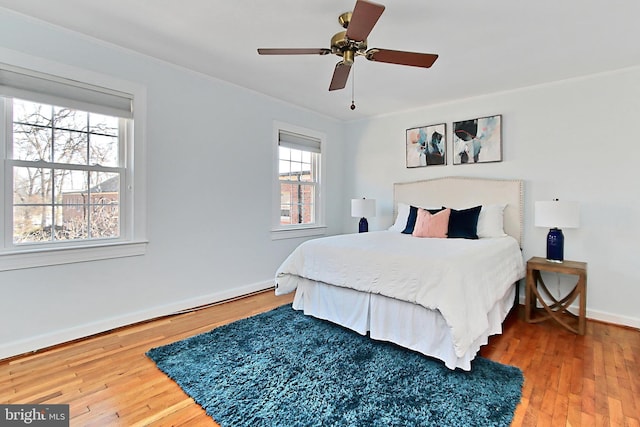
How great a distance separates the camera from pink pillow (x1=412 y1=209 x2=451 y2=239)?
10.8 feet

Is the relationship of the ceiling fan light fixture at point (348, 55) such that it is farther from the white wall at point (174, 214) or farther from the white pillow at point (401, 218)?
the white pillow at point (401, 218)

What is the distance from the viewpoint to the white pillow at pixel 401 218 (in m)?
3.90

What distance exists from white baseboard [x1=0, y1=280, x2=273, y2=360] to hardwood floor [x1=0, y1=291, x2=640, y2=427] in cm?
6

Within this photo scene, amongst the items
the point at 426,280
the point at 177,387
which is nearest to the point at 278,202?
the point at 426,280

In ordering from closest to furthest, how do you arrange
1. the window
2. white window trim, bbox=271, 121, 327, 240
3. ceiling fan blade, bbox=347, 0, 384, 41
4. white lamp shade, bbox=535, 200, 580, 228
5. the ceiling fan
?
ceiling fan blade, bbox=347, 0, 384, 41, the ceiling fan, white lamp shade, bbox=535, 200, 580, 228, white window trim, bbox=271, 121, 327, 240, the window

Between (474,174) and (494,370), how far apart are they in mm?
2407

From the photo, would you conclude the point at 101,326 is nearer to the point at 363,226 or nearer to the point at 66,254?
the point at 66,254

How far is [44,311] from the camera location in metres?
2.37

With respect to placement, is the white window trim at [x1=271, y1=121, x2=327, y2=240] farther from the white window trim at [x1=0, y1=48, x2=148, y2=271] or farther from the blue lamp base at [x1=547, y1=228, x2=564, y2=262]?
the blue lamp base at [x1=547, y1=228, x2=564, y2=262]

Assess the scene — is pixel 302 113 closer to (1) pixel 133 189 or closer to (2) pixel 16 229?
(1) pixel 133 189

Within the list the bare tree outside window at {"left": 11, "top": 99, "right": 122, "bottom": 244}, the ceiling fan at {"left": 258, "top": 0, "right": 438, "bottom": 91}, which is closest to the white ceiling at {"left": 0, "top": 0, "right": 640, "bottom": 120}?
the ceiling fan at {"left": 258, "top": 0, "right": 438, "bottom": 91}

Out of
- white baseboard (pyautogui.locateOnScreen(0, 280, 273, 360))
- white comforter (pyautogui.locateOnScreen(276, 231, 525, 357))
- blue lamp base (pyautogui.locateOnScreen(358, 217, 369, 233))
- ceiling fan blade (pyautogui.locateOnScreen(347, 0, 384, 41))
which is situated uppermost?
ceiling fan blade (pyautogui.locateOnScreen(347, 0, 384, 41))

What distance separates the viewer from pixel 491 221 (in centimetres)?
338

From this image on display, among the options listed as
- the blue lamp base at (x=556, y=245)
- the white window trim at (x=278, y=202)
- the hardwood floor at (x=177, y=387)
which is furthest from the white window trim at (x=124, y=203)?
the blue lamp base at (x=556, y=245)
